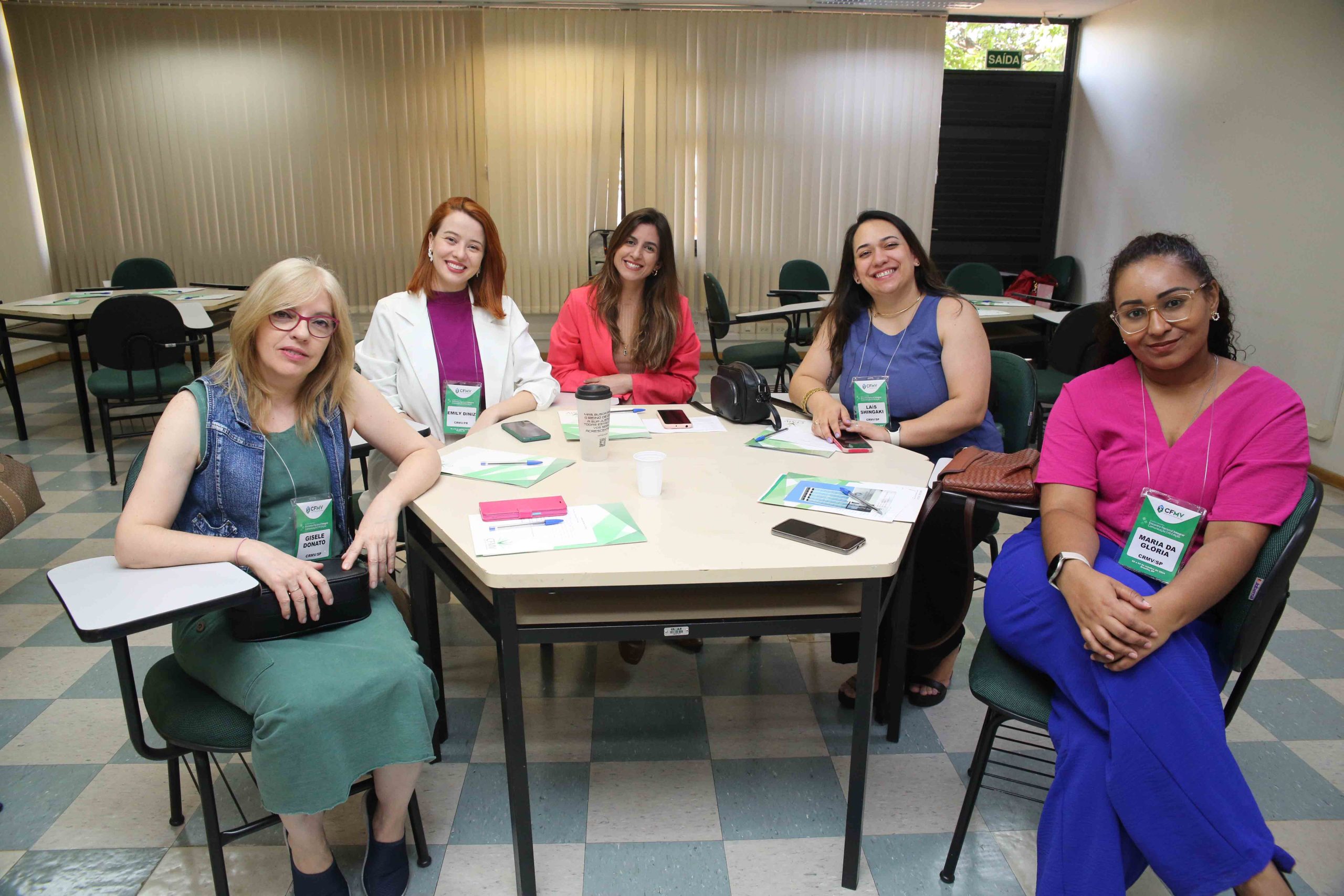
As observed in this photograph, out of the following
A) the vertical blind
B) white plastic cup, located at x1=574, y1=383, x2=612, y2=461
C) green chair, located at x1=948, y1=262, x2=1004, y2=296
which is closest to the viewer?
white plastic cup, located at x1=574, y1=383, x2=612, y2=461

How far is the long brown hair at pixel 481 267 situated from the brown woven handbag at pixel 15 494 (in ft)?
3.95

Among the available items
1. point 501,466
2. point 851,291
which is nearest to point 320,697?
point 501,466

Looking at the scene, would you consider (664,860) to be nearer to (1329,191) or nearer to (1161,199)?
(1329,191)

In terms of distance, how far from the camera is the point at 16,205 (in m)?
6.81

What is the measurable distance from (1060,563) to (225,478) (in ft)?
5.28

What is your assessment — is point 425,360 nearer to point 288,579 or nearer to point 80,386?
point 288,579

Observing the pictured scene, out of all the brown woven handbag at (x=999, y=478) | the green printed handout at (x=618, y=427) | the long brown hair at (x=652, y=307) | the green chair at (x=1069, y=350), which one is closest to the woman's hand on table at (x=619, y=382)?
the long brown hair at (x=652, y=307)

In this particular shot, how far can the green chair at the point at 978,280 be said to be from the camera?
20.1 ft

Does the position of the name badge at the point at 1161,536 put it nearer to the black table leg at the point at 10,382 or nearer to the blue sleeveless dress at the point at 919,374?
the blue sleeveless dress at the point at 919,374

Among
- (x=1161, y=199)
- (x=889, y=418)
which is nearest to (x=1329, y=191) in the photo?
(x=1161, y=199)

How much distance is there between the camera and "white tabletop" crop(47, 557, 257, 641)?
1.24 meters

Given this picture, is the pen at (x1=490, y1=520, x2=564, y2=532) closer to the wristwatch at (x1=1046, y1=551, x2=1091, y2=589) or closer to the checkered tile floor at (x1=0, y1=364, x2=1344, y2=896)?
the checkered tile floor at (x1=0, y1=364, x2=1344, y2=896)

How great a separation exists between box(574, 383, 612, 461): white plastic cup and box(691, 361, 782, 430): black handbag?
48 cm

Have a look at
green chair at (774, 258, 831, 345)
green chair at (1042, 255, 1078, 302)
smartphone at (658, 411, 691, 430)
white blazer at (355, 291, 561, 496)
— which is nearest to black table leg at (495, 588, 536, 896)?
smartphone at (658, 411, 691, 430)
